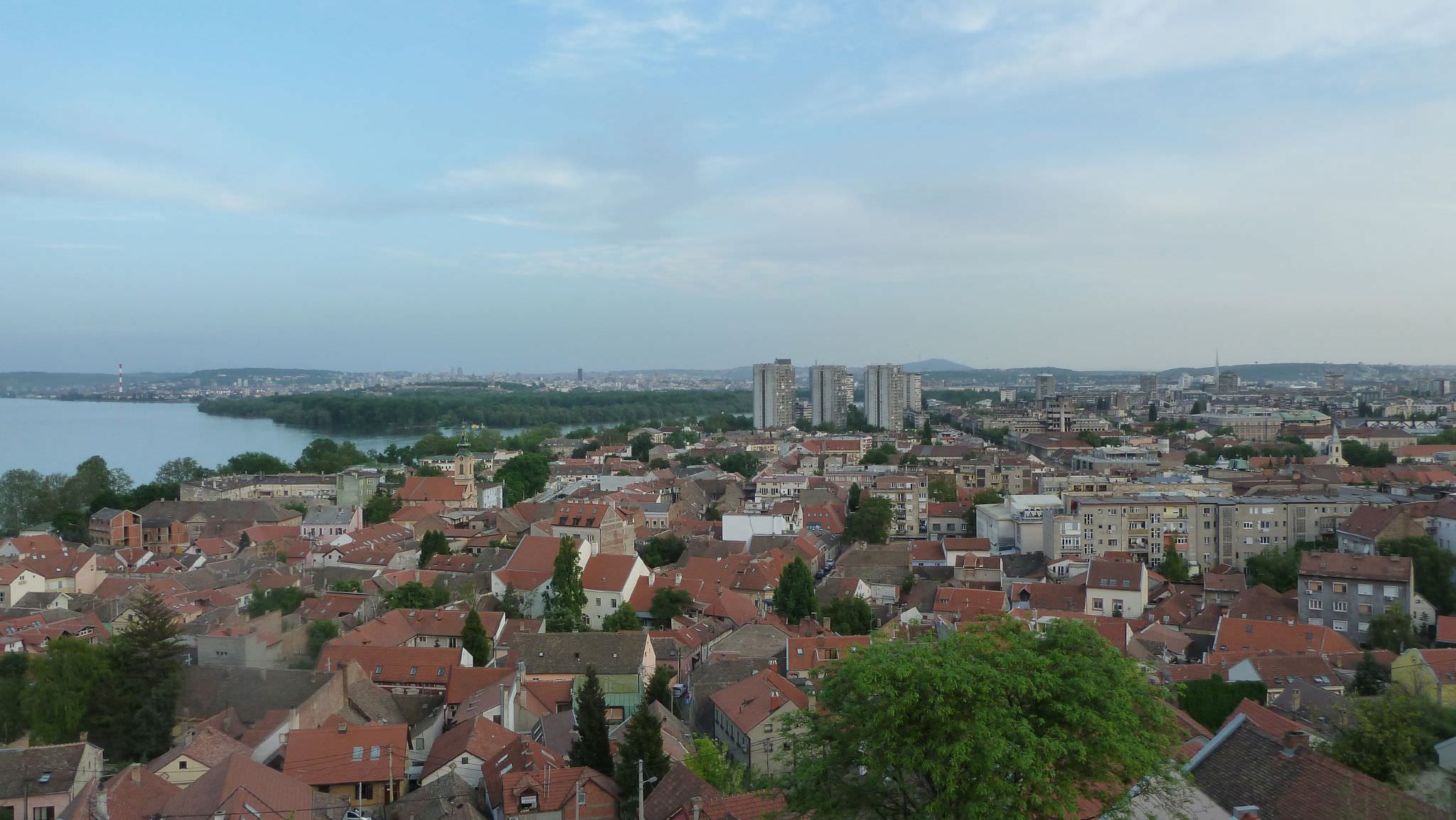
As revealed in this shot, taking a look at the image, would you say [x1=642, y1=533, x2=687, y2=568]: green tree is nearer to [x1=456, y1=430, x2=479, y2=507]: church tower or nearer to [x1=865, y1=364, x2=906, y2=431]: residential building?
[x1=456, y1=430, x2=479, y2=507]: church tower

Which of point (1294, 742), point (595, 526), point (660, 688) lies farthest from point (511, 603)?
point (1294, 742)

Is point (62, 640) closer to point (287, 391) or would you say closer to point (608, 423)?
point (608, 423)

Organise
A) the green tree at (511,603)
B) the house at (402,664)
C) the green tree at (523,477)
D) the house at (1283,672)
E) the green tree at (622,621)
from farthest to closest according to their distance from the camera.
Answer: the green tree at (523,477), the green tree at (511,603), the green tree at (622,621), the house at (402,664), the house at (1283,672)

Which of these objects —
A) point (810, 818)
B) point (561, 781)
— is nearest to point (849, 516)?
point (561, 781)

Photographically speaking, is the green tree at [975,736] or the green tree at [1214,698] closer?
the green tree at [975,736]

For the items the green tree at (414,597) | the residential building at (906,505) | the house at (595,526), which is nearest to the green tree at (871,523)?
the residential building at (906,505)

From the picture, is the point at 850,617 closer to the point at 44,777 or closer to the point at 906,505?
the point at 44,777

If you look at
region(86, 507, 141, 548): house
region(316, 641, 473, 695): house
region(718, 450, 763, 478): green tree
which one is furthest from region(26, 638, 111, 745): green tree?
region(718, 450, 763, 478): green tree

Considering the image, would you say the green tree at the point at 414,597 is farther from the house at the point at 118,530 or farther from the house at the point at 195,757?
the house at the point at 118,530
